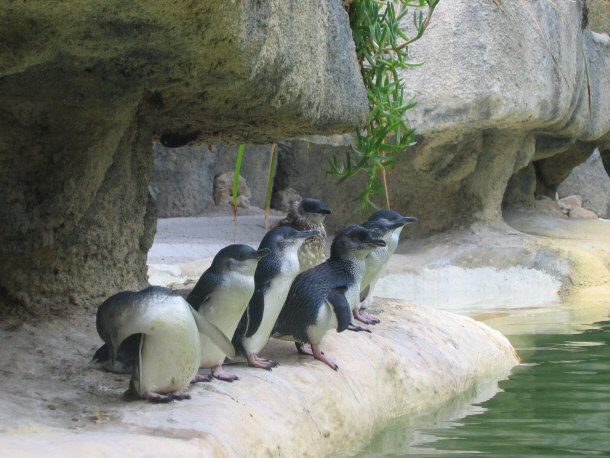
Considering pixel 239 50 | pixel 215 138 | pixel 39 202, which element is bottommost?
pixel 39 202

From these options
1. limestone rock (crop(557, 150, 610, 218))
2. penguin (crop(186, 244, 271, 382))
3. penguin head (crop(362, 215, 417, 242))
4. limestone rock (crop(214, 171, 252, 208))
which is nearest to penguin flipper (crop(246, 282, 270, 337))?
penguin (crop(186, 244, 271, 382))

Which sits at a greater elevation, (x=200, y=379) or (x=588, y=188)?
(x=588, y=188)

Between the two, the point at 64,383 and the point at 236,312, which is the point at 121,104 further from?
the point at 64,383

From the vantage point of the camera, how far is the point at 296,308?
3434mm

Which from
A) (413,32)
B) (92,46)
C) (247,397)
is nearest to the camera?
(92,46)

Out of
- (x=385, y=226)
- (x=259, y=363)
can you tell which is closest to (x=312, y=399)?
(x=259, y=363)

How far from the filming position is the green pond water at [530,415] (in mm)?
3006

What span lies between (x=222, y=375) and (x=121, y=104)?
3.40 feet

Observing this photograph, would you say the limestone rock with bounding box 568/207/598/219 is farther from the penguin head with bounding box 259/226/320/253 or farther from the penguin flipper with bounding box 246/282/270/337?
the penguin flipper with bounding box 246/282/270/337

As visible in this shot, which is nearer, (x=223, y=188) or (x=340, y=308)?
(x=340, y=308)

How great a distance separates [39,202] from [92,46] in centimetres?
116

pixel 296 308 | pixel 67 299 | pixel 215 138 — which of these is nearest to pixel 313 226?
pixel 215 138

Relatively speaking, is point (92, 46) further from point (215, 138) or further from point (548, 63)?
point (548, 63)

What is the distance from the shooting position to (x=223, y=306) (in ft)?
9.72
